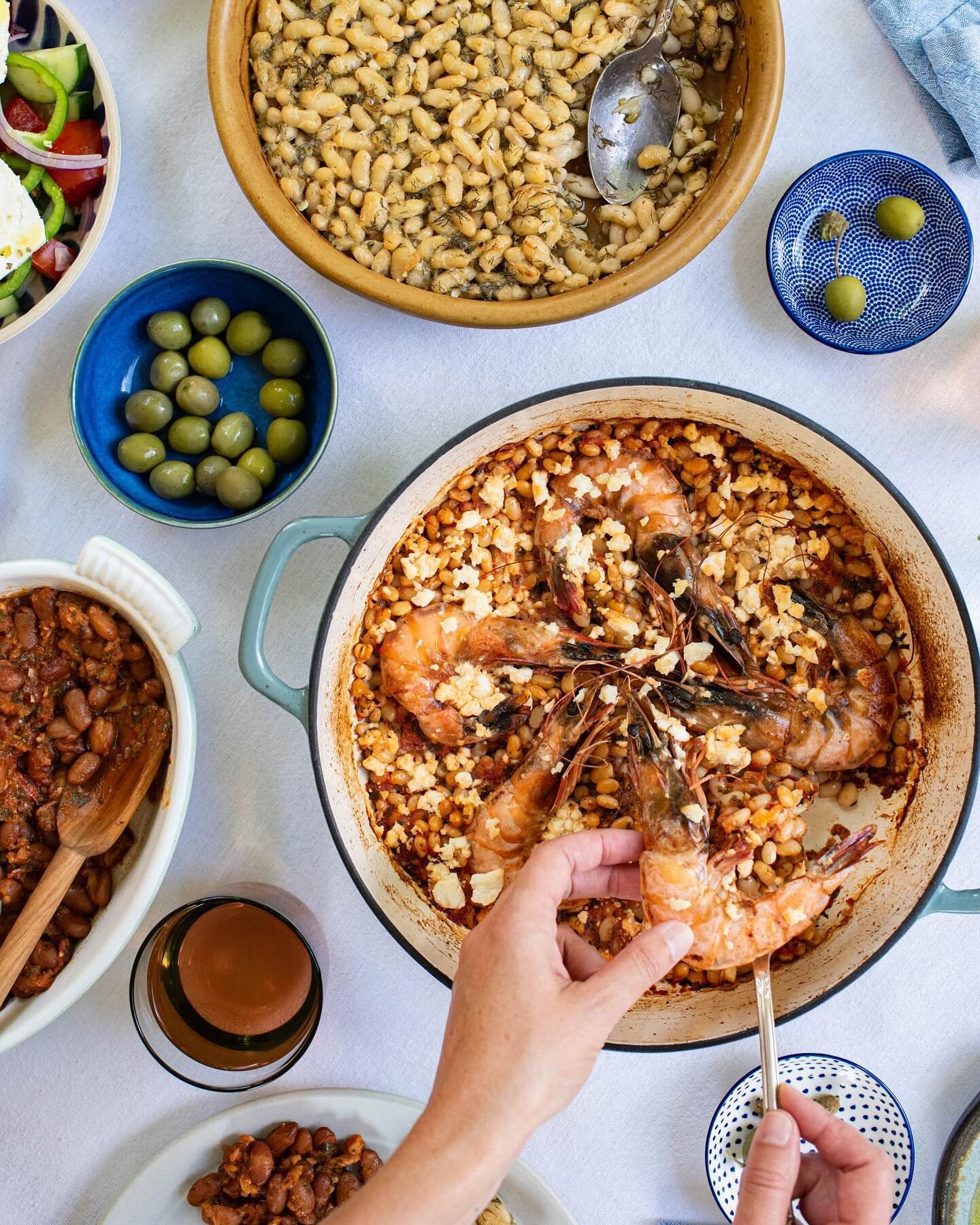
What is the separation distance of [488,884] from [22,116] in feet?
5.04

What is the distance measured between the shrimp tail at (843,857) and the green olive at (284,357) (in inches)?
48.4

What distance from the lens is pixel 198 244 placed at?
6.28 feet

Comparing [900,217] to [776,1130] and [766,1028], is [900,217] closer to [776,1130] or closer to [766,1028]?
[766,1028]

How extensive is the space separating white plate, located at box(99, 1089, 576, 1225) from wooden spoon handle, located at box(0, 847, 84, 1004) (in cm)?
50

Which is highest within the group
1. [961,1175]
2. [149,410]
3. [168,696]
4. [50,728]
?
[149,410]

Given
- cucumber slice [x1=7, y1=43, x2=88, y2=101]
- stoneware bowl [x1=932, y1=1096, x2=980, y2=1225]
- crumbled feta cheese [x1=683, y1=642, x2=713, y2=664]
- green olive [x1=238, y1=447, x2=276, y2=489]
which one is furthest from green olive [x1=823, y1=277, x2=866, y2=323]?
stoneware bowl [x1=932, y1=1096, x2=980, y2=1225]

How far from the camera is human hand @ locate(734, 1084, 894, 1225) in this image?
4.96 ft

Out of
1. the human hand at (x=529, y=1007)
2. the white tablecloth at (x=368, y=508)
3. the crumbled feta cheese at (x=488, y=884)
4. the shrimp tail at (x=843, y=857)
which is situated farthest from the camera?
the white tablecloth at (x=368, y=508)

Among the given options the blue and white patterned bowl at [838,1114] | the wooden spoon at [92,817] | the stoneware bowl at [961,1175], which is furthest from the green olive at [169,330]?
the stoneware bowl at [961,1175]

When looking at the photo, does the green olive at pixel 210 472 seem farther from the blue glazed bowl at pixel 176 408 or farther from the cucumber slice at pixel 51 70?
the cucumber slice at pixel 51 70

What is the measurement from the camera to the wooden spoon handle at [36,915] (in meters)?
1.70

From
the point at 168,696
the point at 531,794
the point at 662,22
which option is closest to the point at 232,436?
the point at 168,696

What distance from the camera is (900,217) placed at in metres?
1.80

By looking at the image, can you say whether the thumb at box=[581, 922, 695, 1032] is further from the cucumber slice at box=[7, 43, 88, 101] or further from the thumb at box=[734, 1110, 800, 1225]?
the cucumber slice at box=[7, 43, 88, 101]
